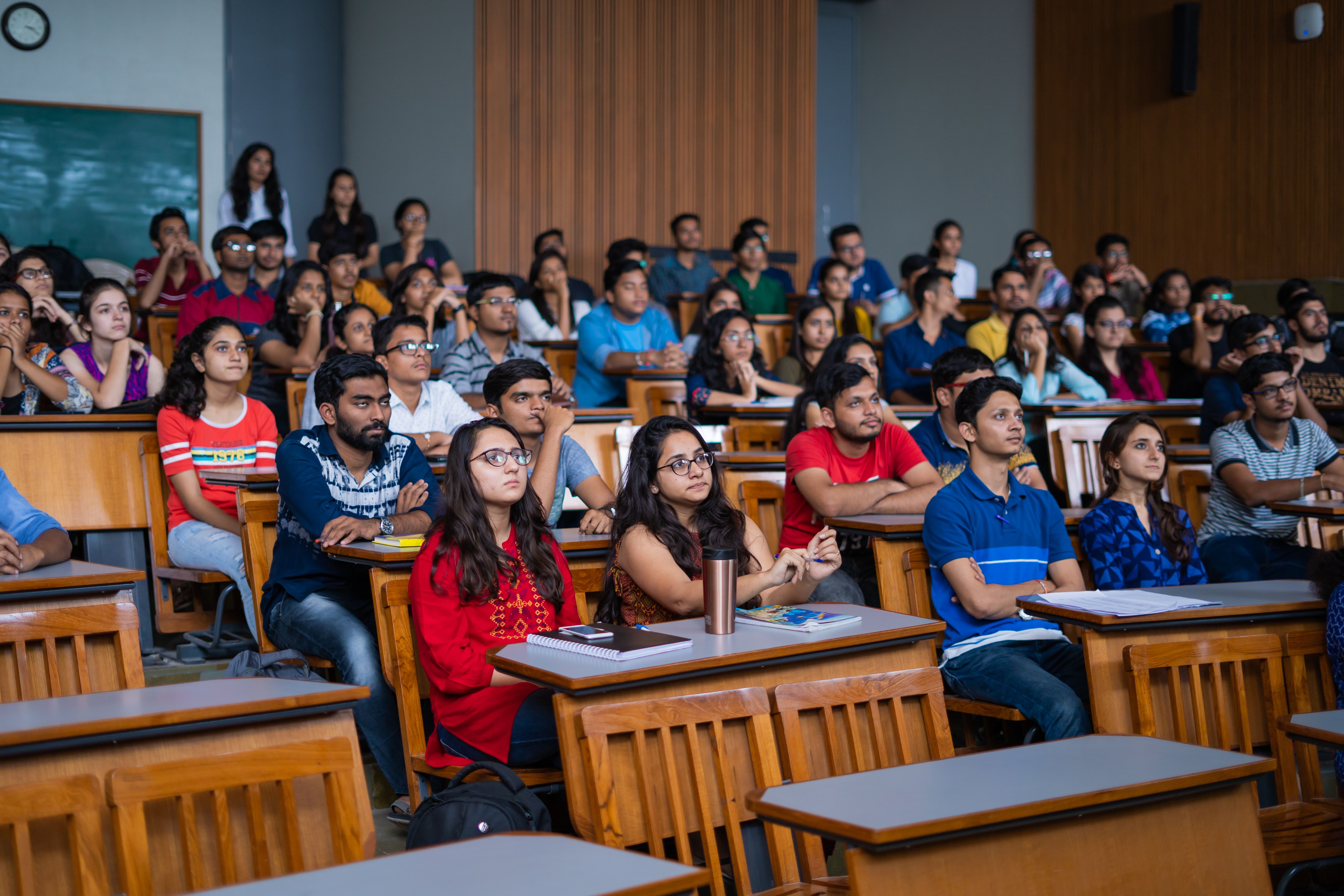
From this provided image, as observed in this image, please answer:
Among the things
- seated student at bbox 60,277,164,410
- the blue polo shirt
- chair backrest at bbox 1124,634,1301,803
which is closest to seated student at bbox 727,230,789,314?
seated student at bbox 60,277,164,410

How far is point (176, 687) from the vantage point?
1888mm

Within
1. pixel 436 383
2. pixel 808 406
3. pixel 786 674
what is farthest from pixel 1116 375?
pixel 786 674

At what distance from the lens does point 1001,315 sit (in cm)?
611

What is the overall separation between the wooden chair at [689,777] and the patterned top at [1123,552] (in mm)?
1466

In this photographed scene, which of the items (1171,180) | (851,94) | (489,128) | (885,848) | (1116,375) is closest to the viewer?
(885,848)

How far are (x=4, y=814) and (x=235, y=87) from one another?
741 centimetres

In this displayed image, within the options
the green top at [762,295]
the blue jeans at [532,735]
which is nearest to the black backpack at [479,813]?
the blue jeans at [532,735]

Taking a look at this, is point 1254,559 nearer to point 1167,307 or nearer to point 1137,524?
point 1137,524

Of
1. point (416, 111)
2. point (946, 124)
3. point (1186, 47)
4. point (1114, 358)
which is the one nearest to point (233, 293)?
point (416, 111)

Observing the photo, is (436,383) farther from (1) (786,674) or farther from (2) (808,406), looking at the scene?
(1) (786,674)

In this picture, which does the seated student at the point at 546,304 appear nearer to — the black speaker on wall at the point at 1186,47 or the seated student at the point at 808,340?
the seated student at the point at 808,340

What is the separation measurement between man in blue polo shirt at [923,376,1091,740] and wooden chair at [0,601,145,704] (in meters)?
1.69

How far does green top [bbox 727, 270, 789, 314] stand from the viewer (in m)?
6.75

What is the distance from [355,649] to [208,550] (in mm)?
931
